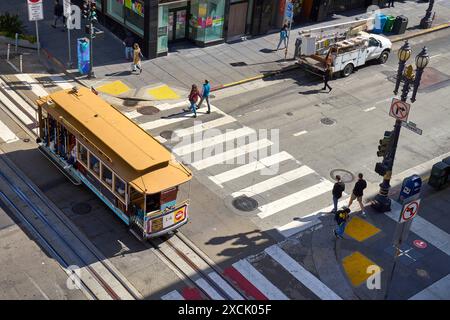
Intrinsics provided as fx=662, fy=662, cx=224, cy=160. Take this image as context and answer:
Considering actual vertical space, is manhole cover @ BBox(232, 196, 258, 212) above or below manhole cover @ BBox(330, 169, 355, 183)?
below

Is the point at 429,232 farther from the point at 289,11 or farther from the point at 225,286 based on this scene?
the point at 289,11

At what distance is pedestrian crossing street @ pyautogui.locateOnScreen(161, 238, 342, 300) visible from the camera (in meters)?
20.5

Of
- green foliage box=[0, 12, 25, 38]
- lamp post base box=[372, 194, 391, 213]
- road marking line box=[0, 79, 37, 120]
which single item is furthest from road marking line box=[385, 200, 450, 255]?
green foliage box=[0, 12, 25, 38]

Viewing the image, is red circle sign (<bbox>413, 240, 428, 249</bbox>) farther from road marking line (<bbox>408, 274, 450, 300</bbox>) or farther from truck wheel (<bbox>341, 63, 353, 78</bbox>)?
truck wheel (<bbox>341, 63, 353, 78</bbox>)

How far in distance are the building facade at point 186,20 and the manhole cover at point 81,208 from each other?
13.7m

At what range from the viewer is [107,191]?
22953 millimetres

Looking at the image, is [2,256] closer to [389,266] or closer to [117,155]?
[117,155]

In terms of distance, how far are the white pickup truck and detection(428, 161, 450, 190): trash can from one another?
379 inches

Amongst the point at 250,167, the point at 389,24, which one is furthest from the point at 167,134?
the point at 389,24

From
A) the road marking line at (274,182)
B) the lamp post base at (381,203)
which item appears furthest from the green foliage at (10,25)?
the lamp post base at (381,203)
